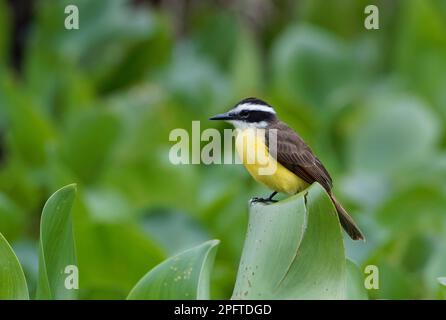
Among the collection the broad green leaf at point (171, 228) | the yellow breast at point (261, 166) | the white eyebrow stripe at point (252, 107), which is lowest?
the broad green leaf at point (171, 228)

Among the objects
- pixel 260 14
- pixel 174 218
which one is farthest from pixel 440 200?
pixel 260 14

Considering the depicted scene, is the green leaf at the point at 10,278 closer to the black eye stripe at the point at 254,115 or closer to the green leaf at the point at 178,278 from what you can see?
the green leaf at the point at 178,278

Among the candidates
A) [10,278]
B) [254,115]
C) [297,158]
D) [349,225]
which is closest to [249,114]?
[254,115]

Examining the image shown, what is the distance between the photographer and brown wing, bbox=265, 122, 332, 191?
3145mm

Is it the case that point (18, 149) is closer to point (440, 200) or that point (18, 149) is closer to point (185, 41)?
point (440, 200)

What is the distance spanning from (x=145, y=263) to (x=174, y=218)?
0.65 metres

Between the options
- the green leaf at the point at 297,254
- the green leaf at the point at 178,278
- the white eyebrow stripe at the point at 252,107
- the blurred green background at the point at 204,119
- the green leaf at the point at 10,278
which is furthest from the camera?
the blurred green background at the point at 204,119

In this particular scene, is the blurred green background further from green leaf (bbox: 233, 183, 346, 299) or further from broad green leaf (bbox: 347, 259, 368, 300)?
green leaf (bbox: 233, 183, 346, 299)

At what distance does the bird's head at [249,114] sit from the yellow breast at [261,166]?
0.02 metres

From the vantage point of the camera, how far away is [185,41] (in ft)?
30.0

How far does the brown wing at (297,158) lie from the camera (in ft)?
10.3

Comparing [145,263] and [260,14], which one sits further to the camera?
[260,14]

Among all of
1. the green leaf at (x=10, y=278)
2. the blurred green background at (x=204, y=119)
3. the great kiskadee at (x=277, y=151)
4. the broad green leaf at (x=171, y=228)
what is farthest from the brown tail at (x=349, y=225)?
the broad green leaf at (x=171, y=228)
